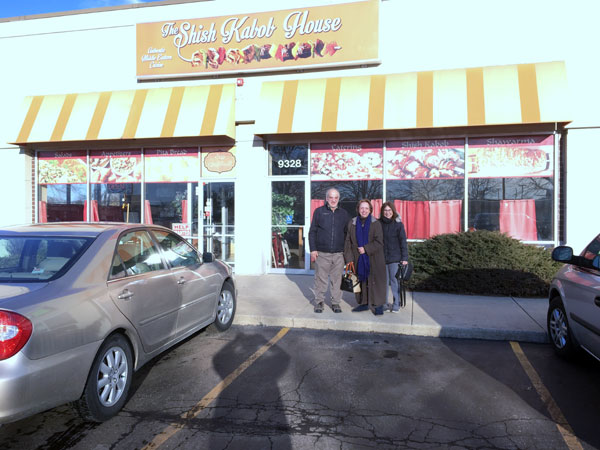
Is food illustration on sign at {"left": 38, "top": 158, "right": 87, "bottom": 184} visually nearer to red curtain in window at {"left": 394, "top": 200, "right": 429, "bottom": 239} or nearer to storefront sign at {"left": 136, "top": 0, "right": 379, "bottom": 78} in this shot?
storefront sign at {"left": 136, "top": 0, "right": 379, "bottom": 78}

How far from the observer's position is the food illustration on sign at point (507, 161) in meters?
9.48

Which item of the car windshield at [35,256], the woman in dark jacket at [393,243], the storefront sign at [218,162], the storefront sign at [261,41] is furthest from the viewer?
the storefront sign at [218,162]

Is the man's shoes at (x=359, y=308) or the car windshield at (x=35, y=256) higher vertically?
the car windshield at (x=35, y=256)

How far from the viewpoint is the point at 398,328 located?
599cm

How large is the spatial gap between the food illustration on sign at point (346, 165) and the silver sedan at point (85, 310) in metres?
6.05

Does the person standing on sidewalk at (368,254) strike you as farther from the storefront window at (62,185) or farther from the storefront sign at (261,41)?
the storefront window at (62,185)

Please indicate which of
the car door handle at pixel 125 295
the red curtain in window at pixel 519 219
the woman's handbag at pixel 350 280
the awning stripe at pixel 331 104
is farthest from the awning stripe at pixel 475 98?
the car door handle at pixel 125 295

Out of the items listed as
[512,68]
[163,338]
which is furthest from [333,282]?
[512,68]

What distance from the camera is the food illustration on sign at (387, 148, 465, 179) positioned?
388 inches

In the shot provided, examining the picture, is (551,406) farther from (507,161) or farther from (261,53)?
(261,53)

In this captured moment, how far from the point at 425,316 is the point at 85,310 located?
473cm

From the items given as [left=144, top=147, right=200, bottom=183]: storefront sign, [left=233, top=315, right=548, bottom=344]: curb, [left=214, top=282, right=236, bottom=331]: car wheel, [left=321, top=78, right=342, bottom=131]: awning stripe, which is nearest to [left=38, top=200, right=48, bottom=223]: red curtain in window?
[left=144, top=147, right=200, bottom=183]: storefront sign

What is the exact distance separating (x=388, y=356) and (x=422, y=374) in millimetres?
611

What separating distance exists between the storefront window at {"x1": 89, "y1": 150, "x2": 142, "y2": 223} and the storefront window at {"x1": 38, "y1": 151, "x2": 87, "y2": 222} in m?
0.31
